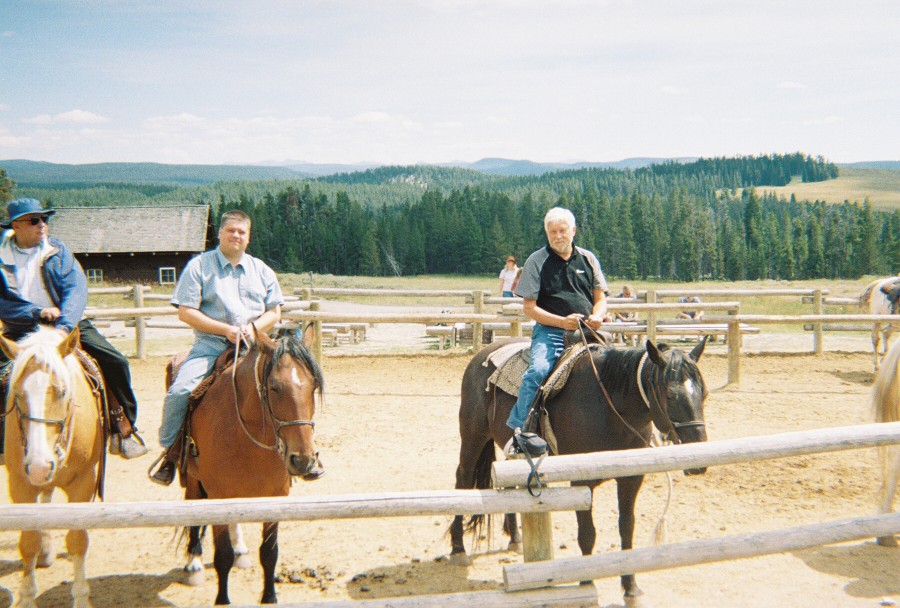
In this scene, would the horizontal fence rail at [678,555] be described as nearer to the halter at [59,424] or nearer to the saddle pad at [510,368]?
the saddle pad at [510,368]

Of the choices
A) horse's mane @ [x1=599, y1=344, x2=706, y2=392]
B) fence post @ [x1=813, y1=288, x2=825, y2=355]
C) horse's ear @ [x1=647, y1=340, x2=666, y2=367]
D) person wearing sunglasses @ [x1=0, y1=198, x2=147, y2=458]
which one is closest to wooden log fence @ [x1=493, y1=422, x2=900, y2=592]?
horse's mane @ [x1=599, y1=344, x2=706, y2=392]

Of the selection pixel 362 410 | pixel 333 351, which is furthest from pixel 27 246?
pixel 333 351

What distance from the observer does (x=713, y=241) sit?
8700 centimetres

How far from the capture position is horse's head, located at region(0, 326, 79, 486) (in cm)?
360

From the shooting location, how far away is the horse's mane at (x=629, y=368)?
3.92 meters

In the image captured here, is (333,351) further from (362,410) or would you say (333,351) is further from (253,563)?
(253,563)

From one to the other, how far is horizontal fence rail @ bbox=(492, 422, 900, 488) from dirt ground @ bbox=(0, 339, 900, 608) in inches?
51.5

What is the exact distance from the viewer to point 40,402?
365cm

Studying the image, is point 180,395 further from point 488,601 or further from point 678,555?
point 678,555

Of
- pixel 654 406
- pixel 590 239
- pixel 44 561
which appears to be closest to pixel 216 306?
pixel 44 561

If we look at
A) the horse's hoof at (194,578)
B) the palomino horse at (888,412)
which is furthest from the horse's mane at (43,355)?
the palomino horse at (888,412)

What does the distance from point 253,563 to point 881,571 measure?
4518 millimetres

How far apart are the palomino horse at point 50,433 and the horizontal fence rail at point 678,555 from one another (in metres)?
2.57

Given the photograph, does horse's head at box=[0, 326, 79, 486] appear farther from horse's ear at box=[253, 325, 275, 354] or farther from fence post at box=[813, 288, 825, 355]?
fence post at box=[813, 288, 825, 355]
